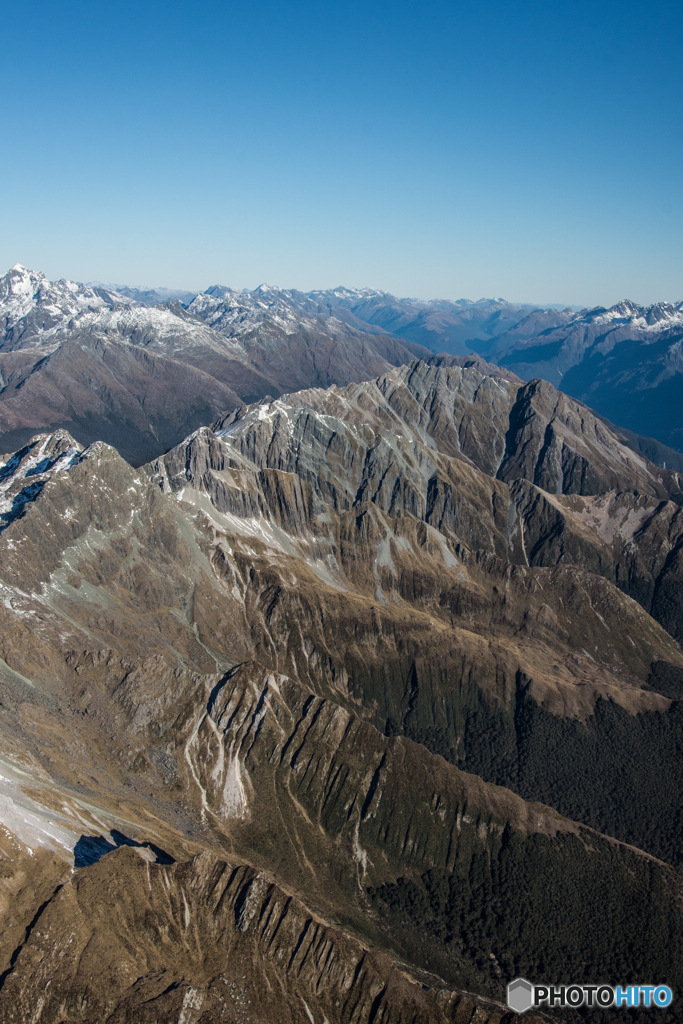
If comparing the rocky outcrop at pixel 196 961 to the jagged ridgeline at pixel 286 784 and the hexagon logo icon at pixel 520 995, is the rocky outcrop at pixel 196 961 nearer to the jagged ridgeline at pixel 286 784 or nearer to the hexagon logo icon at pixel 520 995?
the jagged ridgeline at pixel 286 784

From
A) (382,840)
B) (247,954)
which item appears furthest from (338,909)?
(247,954)

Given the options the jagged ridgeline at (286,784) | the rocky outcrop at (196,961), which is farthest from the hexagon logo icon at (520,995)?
the rocky outcrop at (196,961)

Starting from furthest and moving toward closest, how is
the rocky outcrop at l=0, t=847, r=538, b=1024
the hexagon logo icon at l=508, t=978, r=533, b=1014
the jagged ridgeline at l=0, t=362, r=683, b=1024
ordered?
the hexagon logo icon at l=508, t=978, r=533, b=1014 → the jagged ridgeline at l=0, t=362, r=683, b=1024 → the rocky outcrop at l=0, t=847, r=538, b=1024

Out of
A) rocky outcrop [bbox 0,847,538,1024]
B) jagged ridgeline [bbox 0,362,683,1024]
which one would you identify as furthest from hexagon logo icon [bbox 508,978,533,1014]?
rocky outcrop [bbox 0,847,538,1024]

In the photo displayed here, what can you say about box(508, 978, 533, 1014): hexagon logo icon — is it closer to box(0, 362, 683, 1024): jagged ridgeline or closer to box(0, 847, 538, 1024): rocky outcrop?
box(0, 362, 683, 1024): jagged ridgeline

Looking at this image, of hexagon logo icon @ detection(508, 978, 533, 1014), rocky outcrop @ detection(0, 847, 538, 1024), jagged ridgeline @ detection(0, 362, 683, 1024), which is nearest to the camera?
rocky outcrop @ detection(0, 847, 538, 1024)

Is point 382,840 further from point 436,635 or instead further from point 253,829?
point 436,635
